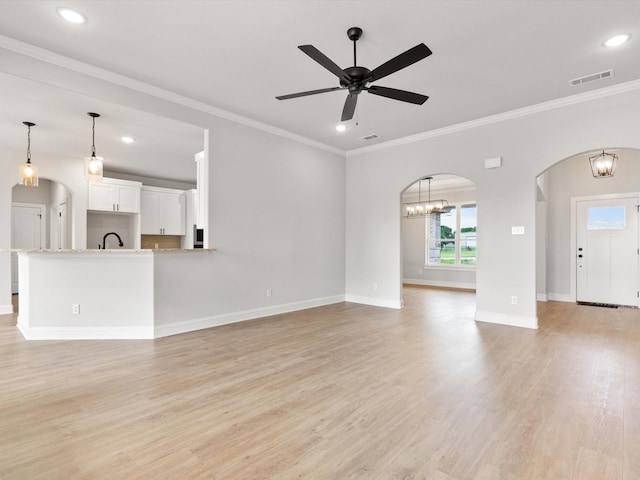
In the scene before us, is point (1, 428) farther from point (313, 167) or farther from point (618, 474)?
point (313, 167)

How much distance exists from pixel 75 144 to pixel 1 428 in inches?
200

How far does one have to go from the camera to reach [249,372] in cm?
314

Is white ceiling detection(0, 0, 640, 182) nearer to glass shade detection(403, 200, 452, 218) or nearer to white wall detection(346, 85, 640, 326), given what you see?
white wall detection(346, 85, 640, 326)

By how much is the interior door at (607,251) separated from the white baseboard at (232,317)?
5146 mm

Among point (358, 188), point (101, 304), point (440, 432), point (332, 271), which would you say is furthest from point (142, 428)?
point (358, 188)

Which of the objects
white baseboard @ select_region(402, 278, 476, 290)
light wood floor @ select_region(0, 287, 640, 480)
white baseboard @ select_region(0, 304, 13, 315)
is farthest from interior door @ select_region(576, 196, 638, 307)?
white baseboard @ select_region(0, 304, 13, 315)

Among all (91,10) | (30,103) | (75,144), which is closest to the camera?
(91,10)

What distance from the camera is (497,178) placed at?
508 centimetres

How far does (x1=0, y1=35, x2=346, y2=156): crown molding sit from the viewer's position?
3.26 metres

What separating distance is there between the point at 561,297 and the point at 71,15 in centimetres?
884

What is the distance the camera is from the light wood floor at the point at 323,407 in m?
1.84

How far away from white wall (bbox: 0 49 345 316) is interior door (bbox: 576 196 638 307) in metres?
4.89

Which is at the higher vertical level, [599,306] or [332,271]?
[332,271]

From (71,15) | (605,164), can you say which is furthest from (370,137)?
(71,15)
